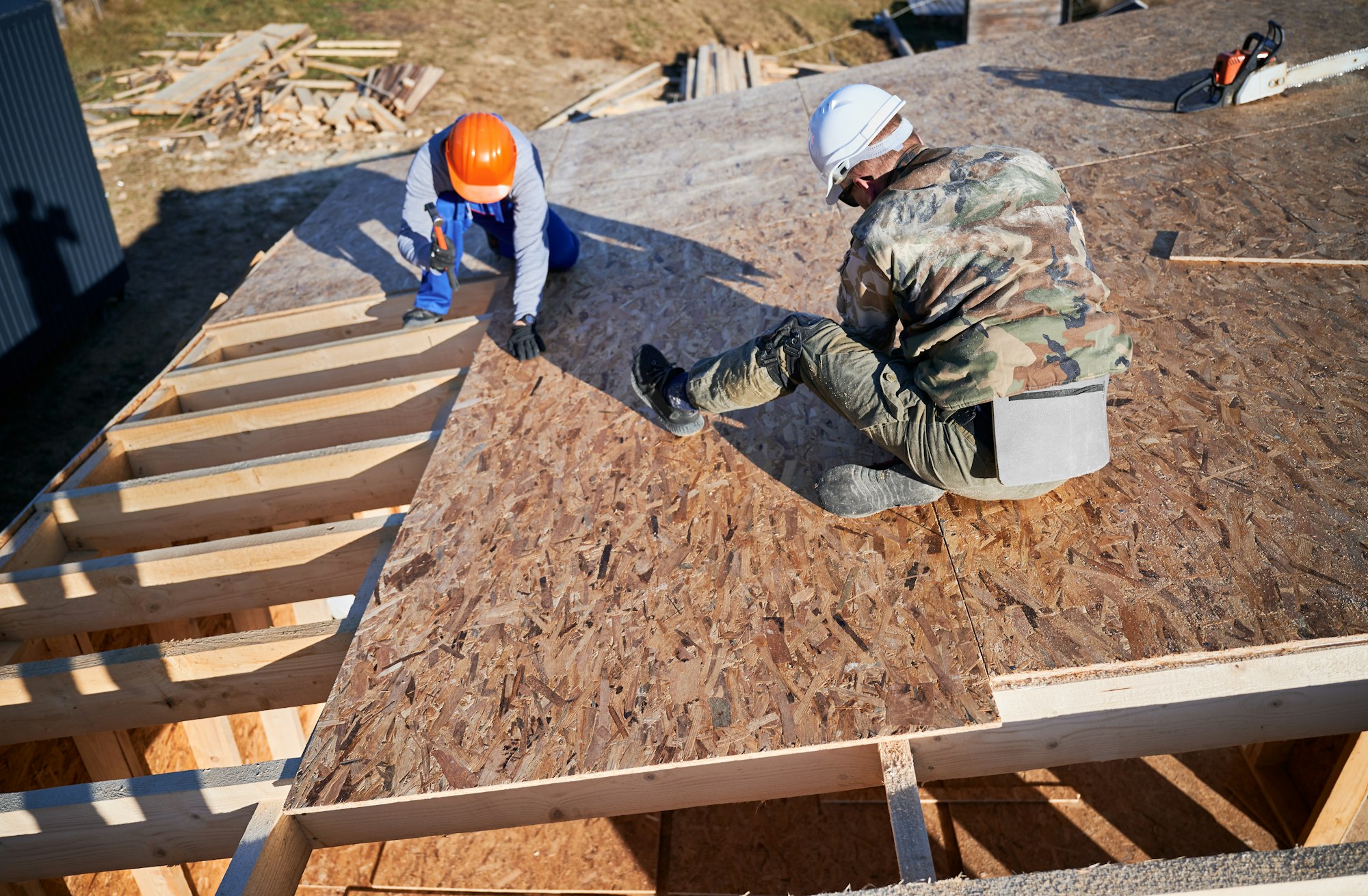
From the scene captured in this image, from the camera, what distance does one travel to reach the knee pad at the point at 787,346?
125 inches

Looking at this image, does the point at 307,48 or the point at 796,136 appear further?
the point at 307,48

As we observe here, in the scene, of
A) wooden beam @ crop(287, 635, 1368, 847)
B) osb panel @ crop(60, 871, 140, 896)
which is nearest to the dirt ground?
osb panel @ crop(60, 871, 140, 896)

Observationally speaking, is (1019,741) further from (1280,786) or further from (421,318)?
(421,318)

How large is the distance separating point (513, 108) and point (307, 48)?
3574 millimetres

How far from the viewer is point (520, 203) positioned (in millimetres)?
4688

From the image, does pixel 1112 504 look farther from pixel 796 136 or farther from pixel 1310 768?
pixel 796 136

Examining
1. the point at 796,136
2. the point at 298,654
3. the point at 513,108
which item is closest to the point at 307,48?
the point at 513,108

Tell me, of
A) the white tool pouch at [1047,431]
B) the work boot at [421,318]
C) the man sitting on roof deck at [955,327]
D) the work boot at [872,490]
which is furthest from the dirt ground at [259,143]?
the white tool pouch at [1047,431]

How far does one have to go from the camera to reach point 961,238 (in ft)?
9.05

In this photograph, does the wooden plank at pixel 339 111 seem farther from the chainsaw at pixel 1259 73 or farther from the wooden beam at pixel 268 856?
the wooden beam at pixel 268 856

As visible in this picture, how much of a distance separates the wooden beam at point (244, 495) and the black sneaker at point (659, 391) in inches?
41.7

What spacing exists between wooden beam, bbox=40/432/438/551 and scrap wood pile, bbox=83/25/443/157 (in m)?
9.56

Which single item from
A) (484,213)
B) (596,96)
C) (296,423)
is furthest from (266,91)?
(296,423)

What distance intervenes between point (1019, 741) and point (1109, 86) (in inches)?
221
